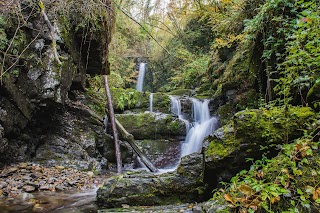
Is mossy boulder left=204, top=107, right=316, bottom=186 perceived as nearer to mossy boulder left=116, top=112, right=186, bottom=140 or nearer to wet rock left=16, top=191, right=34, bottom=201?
wet rock left=16, top=191, right=34, bottom=201

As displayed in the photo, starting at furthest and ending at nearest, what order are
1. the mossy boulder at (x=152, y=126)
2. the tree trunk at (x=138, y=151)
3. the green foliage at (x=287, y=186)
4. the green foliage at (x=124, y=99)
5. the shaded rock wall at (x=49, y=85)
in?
the green foliage at (x=124, y=99) < the mossy boulder at (x=152, y=126) < the tree trunk at (x=138, y=151) < the shaded rock wall at (x=49, y=85) < the green foliage at (x=287, y=186)

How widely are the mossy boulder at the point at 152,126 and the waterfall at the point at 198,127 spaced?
0.49 m

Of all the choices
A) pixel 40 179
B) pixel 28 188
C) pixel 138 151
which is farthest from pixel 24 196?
pixel 138 151

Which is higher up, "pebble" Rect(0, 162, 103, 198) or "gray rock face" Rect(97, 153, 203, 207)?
"gray rock face" Rect(97, 153, 203, 207)

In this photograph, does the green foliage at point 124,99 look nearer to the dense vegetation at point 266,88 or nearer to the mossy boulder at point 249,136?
the dense vegetation at point 266,88

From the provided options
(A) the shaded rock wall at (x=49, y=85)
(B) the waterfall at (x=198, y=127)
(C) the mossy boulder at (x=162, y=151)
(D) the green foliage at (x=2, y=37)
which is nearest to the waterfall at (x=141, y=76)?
(B) the waterfall at (x=198, y=127)

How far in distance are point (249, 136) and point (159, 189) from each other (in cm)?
157

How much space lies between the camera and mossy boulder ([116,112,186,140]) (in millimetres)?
9289

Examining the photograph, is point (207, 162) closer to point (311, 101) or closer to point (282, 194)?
point (282, 194)

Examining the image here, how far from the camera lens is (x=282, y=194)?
85.4 inches

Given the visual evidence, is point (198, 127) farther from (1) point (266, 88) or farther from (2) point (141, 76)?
(2) point (141, 76)

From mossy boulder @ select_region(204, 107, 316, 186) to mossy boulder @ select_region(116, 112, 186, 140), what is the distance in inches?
225

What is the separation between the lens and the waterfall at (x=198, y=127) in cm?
865

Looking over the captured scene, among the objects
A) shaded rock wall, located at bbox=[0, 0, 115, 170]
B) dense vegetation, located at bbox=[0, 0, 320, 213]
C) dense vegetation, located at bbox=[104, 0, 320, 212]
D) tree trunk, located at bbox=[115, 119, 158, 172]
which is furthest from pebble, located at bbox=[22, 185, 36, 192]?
dense vegetation, located at bbox=[104, 0, 320, 212]
